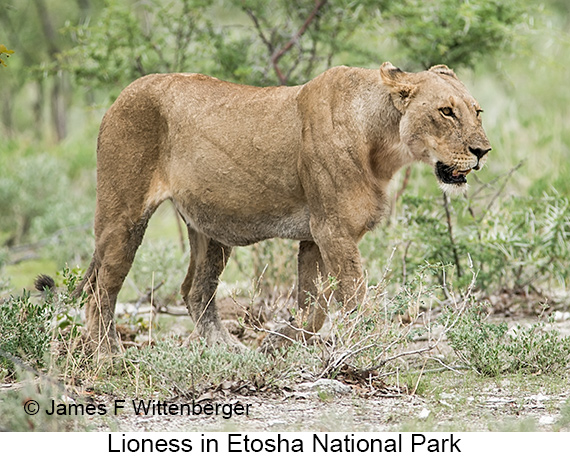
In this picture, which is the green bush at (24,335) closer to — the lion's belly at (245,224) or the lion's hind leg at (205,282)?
the lion's belly at (245,224)

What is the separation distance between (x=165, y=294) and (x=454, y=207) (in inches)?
115

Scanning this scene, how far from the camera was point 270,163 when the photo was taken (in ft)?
19.7

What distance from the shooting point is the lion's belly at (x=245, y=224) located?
19.7 ft


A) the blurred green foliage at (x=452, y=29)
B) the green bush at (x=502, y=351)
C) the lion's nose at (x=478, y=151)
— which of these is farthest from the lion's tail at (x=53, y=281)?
the blurred green foliage at (x=452, y=29)

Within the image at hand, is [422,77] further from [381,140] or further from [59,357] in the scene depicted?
[59,357]

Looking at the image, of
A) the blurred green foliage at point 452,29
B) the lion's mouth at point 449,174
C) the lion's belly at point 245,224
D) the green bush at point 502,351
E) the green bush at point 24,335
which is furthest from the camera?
the blurred green foliage at point 452,29

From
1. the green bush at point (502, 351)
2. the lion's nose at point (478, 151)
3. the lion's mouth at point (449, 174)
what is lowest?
the green bush at point (502, 351)

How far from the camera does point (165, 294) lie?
Answer: 887 centimetres

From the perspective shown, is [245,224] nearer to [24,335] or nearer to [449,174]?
[449,174]

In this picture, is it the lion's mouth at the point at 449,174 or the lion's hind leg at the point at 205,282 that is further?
the lion's hind leg at the point at 205,282

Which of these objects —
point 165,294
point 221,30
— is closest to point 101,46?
point 221,30

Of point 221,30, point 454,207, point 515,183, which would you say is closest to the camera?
point 454,207

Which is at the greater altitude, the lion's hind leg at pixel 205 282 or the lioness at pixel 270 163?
the lioness at pixel 270 163

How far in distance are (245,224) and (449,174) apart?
1.45 meters
